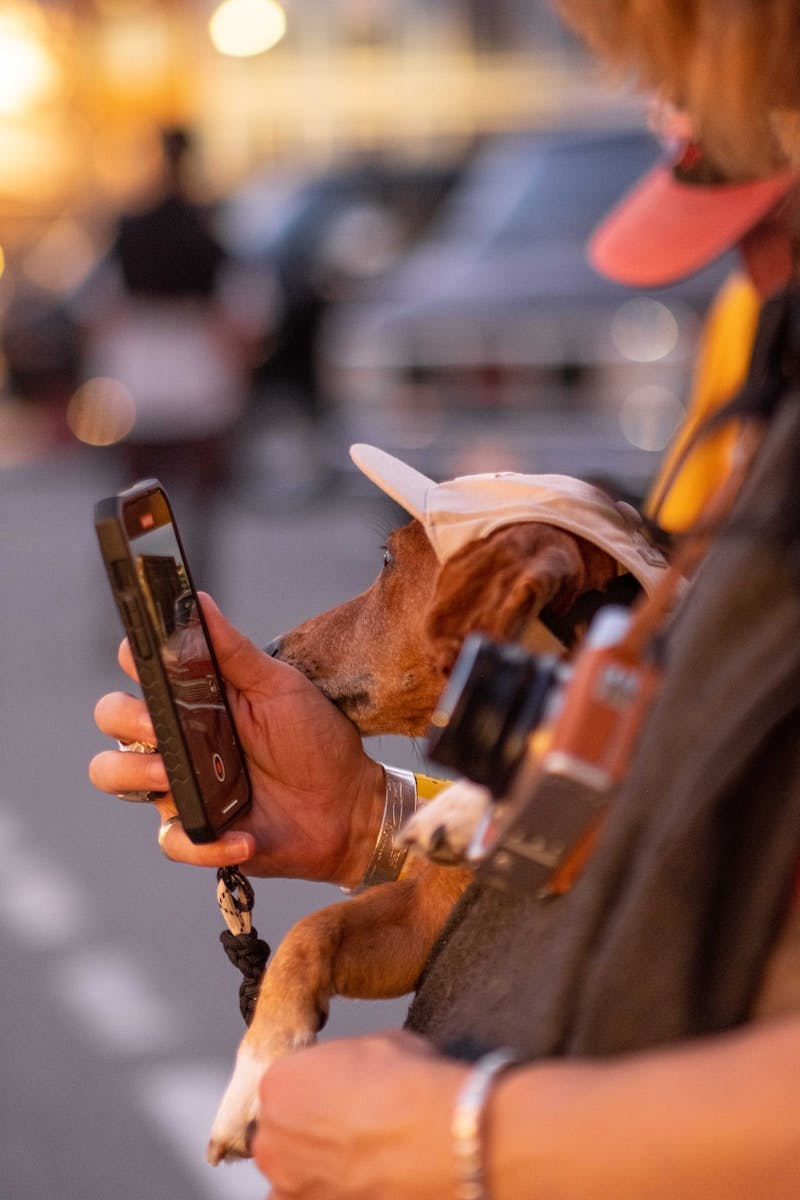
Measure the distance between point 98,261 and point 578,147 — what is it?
264 inches

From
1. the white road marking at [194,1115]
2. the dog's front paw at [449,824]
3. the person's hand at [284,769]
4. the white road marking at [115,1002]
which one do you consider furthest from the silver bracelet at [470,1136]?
the white road marking at [115,1002]

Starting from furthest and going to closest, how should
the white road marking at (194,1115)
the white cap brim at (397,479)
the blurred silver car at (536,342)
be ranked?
the blurred silver car at (536,342) → the white road marking at (194,1115) → the white cap brim at (397,479)

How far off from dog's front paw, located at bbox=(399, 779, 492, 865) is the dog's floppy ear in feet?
0.72

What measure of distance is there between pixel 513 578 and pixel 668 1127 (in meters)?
0.63

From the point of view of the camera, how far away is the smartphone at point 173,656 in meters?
1.55

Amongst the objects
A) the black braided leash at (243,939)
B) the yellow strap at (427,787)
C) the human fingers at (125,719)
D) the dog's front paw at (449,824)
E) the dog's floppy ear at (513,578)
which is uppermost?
the dog's floppy ear at (513,578)

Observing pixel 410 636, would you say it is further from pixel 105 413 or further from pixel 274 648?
pixel 105 413

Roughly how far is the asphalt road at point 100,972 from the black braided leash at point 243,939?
1.88 ft

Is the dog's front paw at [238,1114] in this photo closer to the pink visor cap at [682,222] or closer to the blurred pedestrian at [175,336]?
the pink visor cap at [682,222]

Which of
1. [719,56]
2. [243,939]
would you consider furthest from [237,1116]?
[719,56]

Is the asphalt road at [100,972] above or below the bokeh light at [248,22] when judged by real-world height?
below

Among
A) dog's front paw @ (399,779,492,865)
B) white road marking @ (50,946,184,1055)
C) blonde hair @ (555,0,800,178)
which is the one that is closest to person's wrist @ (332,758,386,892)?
dog's front paw @ (399,779,492,865)

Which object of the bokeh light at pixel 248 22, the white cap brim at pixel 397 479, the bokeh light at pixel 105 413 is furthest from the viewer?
the bokeh light at pixel 248 22

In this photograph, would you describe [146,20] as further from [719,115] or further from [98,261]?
[719,115]
